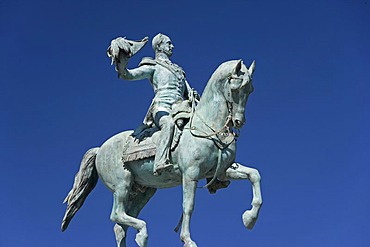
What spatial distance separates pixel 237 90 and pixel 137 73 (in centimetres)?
236

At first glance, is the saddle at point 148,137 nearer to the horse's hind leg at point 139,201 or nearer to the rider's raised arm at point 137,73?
the rider's raised arm at point 137,73

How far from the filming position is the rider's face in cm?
1500

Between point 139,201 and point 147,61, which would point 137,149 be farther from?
point 147,61

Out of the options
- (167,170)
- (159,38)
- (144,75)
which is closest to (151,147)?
(167,170)

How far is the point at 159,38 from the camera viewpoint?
15.1m

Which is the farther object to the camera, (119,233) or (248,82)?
(119,233)

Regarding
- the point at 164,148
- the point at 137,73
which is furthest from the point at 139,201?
the point at 137,73

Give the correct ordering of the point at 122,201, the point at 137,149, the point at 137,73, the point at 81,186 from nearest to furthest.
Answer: the point at 137,149 → the point at 122,201 → the point at 137,73 → the point at 81,186

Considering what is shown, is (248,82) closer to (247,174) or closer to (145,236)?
(247,174)

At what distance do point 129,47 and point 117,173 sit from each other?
248 cm

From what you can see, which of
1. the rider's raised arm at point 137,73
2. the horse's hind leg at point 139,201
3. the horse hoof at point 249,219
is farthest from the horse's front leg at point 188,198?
the rider's raised arm at point 137,73

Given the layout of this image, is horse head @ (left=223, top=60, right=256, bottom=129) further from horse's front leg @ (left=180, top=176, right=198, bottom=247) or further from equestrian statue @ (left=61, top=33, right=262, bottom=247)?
horse's front leg @ (left=180, top=176, right=198, bottom=247)

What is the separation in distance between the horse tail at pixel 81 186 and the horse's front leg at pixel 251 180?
313 centimetres

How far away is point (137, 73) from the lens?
14289mm
